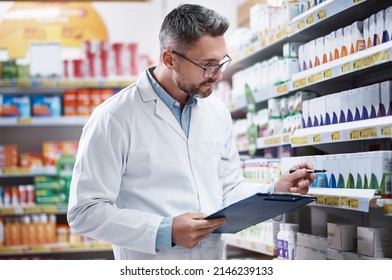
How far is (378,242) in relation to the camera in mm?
2486

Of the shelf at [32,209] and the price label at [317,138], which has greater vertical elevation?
the price label at [317,138]

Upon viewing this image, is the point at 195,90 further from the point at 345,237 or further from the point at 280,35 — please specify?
the point at 280,35

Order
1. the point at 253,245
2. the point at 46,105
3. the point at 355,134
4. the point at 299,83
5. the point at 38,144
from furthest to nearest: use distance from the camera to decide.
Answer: the point at 38,144 < the point at 46,105 < the point at 253,245 < the point at 299,83 < the point at 355,134

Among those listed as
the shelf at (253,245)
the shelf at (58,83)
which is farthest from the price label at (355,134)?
the shelf at (58,83)

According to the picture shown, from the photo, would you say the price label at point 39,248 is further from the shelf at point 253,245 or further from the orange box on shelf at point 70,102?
the shelf at point 253,245

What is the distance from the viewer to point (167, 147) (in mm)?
2643

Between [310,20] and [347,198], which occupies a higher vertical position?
[310,20]

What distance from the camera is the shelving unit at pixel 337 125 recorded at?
7.79 ft

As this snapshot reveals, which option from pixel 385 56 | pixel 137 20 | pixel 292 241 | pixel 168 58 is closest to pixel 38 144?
pixel 137 20

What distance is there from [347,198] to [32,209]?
3856 millimetres

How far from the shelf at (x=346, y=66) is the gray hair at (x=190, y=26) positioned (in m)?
0.49

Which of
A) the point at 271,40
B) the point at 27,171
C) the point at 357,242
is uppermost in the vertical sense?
the point at 271,40

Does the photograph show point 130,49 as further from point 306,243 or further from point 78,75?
point 306,243

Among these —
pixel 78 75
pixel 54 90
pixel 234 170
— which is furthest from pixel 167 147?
pixel 54 90
